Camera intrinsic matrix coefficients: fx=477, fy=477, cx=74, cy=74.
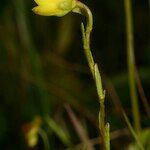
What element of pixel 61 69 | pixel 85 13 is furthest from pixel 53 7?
pixel 61 69

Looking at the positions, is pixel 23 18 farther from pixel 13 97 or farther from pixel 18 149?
pixel 18 149

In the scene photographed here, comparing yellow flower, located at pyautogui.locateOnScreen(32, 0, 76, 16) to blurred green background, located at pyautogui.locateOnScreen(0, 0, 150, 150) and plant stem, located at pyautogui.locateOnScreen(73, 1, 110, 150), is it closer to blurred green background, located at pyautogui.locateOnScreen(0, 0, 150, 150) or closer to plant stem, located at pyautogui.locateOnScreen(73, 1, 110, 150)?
plant stem, located at pyautogui.locateOnScreen(73, 1, 110, 150)

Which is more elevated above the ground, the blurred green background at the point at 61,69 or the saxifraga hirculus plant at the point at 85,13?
the saxifraga hirculus plant at the point at 85,13

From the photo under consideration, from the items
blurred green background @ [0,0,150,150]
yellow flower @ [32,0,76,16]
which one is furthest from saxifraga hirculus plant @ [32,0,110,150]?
blurred green background @ [0,0,150,150]

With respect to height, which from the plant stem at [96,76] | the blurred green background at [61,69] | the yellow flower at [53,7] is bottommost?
the blurred green background at [61,69]

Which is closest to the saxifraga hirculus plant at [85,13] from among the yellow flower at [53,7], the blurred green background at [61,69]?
the yellow flower at [53,7]

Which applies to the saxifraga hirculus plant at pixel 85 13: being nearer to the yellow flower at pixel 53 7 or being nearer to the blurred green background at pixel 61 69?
the yellow flower at pixel 53 7
